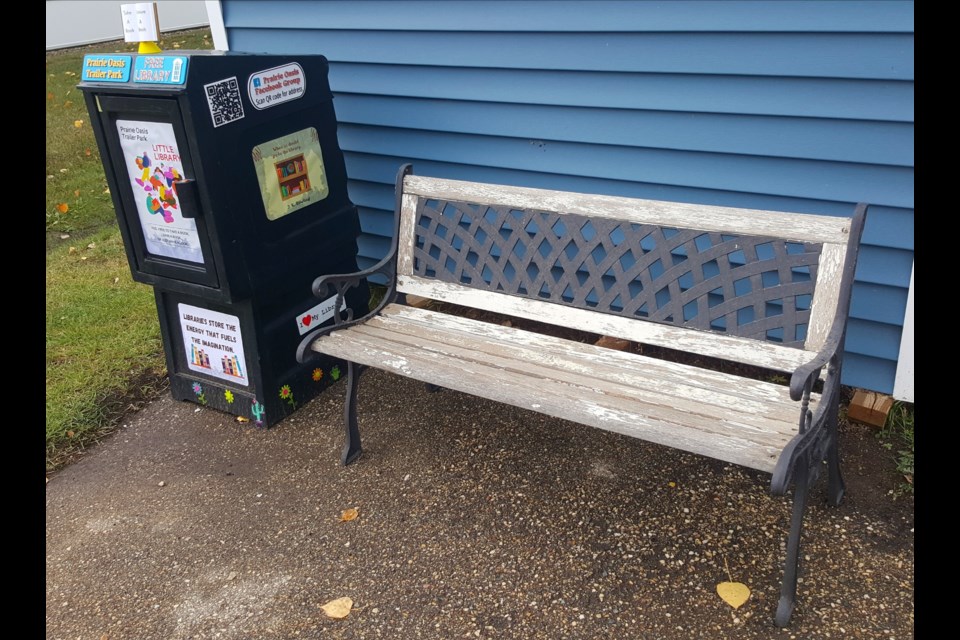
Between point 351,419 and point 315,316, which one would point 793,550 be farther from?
point 315,316

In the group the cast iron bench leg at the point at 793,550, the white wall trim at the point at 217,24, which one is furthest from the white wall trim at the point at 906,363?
the white wall trim at the point at 217,24

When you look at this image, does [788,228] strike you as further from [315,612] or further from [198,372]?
[198,372]

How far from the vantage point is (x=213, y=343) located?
3.49m

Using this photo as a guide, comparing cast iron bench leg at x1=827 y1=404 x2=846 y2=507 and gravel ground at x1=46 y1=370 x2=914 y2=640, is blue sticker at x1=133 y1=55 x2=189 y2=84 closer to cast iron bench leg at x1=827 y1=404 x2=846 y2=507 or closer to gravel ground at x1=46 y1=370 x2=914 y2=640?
gravel ground at x1=46 y1=370 x2=914 y2=640

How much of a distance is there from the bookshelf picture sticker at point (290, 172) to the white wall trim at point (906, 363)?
2.37 m

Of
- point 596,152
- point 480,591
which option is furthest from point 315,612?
point 596,152

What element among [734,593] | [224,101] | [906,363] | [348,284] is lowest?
[734,593]

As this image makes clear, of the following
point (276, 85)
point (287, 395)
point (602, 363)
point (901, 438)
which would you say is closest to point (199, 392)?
point (287, 395)

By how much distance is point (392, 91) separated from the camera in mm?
3908

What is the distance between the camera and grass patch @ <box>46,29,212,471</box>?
3.68 m

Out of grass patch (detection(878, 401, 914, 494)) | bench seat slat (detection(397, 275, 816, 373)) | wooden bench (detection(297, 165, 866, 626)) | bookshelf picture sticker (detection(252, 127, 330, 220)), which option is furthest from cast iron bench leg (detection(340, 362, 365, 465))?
grass patch (detection(878, 401, 914, 494))

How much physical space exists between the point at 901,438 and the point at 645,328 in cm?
116

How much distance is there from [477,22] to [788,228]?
171 cm

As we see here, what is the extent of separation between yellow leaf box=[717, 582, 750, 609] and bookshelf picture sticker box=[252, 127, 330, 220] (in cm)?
213
